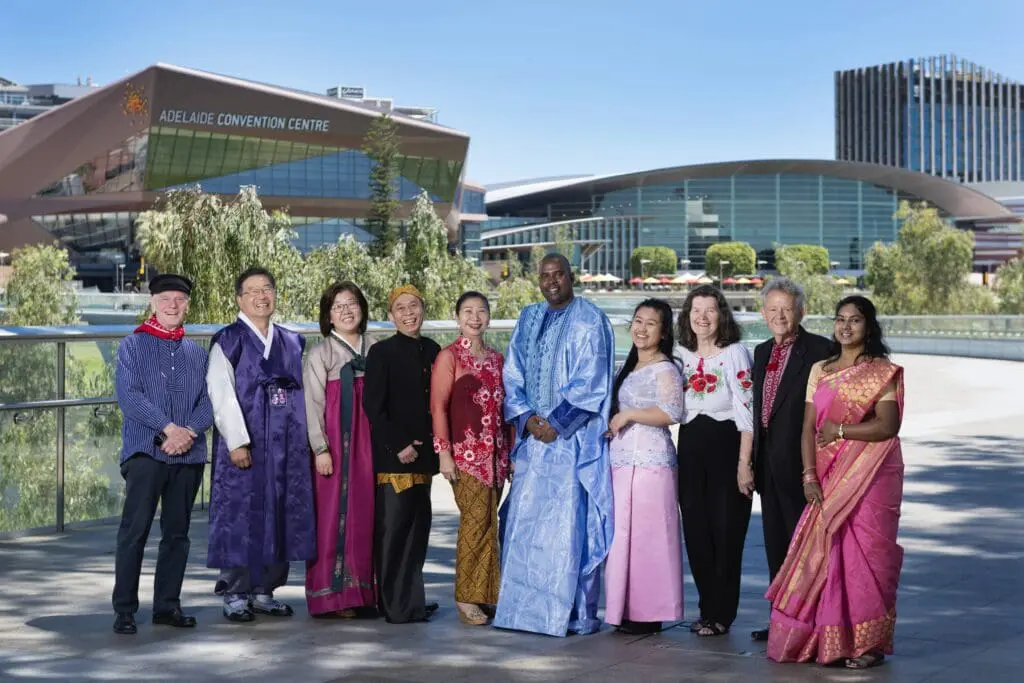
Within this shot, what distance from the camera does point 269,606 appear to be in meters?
6.52

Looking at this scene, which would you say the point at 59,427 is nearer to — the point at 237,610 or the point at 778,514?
the point at 237,610

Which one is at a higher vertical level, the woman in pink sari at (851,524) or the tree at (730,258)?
the tree at (730,258)

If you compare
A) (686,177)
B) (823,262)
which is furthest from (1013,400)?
(686,177)

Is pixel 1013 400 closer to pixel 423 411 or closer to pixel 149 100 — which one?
pixel 423 411

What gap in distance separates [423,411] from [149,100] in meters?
80.2

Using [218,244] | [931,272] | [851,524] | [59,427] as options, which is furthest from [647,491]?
[931,272]

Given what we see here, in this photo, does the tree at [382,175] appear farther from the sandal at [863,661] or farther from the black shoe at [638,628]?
the sandal at [863,661]

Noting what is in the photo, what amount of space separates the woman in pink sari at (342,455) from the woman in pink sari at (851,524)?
191 cm

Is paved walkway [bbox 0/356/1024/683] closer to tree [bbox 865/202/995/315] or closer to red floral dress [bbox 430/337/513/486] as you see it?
red floral dress [bbox 430/337/513/486]

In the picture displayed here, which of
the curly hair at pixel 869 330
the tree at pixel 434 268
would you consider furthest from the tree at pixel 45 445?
the tree at pixel 434 268

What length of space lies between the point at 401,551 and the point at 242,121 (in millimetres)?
84242

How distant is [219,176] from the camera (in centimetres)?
8969

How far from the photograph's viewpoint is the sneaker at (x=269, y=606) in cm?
652

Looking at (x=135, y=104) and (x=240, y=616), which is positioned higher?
(x=135, y=104)
